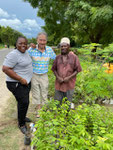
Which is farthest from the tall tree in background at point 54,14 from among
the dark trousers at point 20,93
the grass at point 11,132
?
the dark trousers at point 20,93

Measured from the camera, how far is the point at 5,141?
2.63 m

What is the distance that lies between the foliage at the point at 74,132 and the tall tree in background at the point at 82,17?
9.50m

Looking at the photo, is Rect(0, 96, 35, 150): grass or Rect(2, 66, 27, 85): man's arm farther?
Rect(0, 96, 35, 150): grass

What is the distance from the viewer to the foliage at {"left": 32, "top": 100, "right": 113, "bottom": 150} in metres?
1.22

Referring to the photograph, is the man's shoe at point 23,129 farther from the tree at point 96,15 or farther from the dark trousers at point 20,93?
the tree at point 96,15

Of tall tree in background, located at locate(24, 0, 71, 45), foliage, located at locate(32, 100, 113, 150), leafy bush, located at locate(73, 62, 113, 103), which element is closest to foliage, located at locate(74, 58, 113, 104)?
leafy bush, located at locate(73, 62, 113, 103)

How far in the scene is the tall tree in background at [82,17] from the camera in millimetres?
9828

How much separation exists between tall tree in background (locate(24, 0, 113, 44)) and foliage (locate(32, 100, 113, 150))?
9.50 metres

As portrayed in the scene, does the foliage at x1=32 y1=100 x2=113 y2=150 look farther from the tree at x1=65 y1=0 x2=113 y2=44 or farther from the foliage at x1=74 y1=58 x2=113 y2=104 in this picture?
the tree at x1=65 y1=0 x2=113 y2=44

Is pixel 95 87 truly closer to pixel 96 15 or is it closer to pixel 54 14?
pixel 96 15

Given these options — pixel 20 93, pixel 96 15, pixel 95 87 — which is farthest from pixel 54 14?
pixel 20 93

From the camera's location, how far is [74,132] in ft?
4.76

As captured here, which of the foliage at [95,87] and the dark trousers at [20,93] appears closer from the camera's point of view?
the dark trousers at [20,93]

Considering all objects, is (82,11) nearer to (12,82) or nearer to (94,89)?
(94,89)
